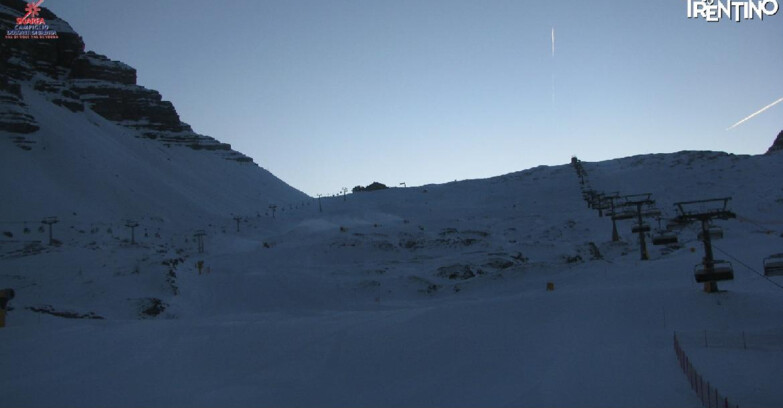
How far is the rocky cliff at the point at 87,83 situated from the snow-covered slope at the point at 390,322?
5137 cm

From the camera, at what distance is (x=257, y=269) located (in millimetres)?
37875

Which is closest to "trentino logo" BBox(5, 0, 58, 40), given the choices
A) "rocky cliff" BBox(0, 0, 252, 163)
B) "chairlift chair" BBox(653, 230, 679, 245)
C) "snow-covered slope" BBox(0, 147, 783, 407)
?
"rocky cliff" BBox(0, 0, 252, 163)

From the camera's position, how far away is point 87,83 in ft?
348

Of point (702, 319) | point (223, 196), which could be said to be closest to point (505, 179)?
point (223, 196)

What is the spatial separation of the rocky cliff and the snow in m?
22.4

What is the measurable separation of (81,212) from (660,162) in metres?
76.0

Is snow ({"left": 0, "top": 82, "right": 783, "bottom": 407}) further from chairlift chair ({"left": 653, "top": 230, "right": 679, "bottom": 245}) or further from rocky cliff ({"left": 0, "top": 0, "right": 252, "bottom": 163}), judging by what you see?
rocky cliff ({"left": 0, "top": 0, "right": 252, "bottom": 163})

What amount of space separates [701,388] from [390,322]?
10726mm

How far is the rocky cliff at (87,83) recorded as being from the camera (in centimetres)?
8800

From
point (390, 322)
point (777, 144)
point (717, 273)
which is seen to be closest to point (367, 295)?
point (390, 322)

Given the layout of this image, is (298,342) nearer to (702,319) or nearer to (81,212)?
(702,319)

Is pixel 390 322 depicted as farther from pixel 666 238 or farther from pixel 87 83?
pixel 87 83

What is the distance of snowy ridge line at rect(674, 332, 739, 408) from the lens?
12.3 m

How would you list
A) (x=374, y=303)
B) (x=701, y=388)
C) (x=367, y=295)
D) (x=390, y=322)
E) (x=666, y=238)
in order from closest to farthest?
1. (x=701, y=388)
2. (x=390, y=322)
3. (x=666, y=238)
4. (x=374, y=303)
5. (x=367, y=295)
